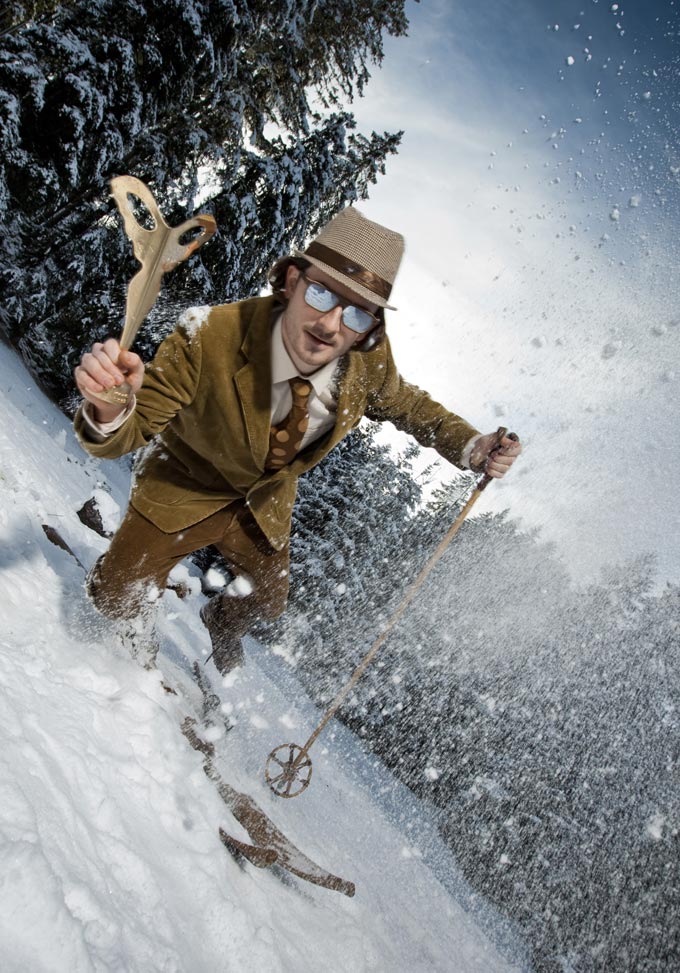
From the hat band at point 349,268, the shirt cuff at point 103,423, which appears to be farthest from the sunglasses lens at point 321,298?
the shirt cuff at point 103,423

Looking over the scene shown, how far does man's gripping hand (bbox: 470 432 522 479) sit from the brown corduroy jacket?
12 cm

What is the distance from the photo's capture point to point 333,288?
2.56m

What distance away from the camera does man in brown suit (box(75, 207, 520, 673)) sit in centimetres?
256

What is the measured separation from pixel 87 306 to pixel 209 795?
457 inches

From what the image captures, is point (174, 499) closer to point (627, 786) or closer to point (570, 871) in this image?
point (570, 871)

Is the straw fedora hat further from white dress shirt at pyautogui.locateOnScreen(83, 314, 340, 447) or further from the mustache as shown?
white dress shirt at pyautogui.locateOnScreen(83, 314, 340, 447)

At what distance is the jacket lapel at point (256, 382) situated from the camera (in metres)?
2.74

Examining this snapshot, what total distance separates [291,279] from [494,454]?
1.46m

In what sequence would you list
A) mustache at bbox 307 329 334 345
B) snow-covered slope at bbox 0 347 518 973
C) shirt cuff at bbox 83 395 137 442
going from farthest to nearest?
mustache at bbox 307 329 334 345
shirt cuff at bbox 83 395 137 442
snow-covered slope at bbox 0 347 518 973

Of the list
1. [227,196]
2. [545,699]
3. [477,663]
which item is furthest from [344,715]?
[227,196]

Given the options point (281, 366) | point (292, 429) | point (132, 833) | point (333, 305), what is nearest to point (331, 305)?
point (333, 305)

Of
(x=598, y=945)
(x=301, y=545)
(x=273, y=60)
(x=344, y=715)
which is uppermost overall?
(x=273, y=60)

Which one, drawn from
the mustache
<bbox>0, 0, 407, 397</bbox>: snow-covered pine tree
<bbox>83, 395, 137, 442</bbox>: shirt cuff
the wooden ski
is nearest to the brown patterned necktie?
the mustache

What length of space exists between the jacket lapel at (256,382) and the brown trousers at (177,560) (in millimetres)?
642
